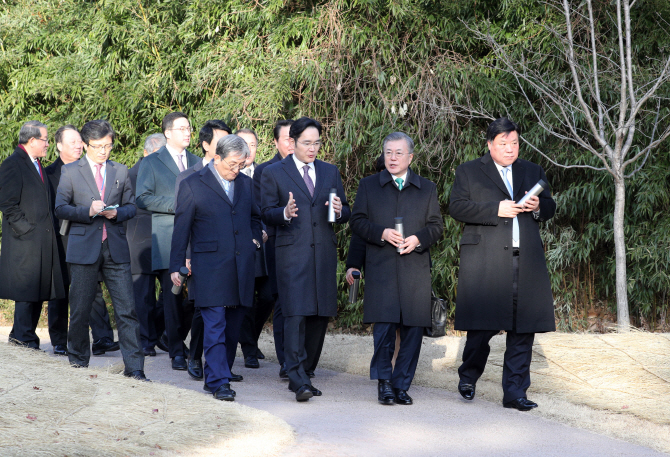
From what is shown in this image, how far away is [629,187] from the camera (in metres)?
7.32

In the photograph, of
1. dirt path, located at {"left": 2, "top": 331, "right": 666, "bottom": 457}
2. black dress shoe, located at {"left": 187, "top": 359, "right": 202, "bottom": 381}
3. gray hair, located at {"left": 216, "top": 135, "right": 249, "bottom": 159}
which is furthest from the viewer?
black dress shoe, located at {"left": 187, "top": 359, "right": 202, "bottom": 381}

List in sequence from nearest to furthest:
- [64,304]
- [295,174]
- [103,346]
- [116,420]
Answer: [116,420] < [295,174] < [64,304] < [103,346]

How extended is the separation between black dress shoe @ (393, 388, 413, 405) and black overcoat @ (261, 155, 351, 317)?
67 cm

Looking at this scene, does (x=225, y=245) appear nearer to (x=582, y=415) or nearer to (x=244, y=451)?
(x=244, y=451)

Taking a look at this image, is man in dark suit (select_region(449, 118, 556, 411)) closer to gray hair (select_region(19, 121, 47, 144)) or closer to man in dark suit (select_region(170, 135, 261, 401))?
man in dark suit (select_region(170, 135, 261, 401))

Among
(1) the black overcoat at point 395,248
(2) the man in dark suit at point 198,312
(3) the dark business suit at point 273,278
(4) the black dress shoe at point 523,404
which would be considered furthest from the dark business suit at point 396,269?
(2) the man in dark suit at point 198,312

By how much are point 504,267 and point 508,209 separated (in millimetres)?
378

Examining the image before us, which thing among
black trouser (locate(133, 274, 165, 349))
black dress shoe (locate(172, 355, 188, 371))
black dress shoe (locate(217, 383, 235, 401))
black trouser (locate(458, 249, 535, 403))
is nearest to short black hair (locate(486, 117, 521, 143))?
black trouser (locate(458, 249, 535, 403))

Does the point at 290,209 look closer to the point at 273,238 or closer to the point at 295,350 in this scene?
the point at 295,350

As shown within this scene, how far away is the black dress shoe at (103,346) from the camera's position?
6.64m

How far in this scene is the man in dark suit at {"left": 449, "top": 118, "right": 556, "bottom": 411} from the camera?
4.79 metres

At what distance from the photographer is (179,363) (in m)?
5.93

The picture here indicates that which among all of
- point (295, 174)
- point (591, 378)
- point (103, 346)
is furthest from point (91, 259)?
point (591, 378)

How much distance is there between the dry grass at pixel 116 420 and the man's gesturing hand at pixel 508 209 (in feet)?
6.07
